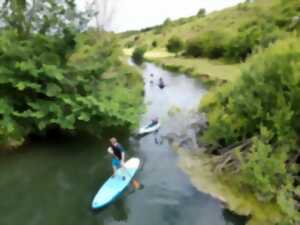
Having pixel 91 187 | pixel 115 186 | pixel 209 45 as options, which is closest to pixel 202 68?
pixel 209 45

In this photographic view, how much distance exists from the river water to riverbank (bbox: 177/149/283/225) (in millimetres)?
346

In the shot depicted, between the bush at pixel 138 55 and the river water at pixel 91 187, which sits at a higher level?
the river water at pixel 91 187

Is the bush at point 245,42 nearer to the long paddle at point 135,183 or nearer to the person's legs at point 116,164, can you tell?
the long paddle at point 135,183

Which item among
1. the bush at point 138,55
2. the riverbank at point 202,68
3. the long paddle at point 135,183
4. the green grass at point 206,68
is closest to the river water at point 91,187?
the long paddle at point 135,183

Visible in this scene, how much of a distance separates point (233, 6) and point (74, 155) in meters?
91.4

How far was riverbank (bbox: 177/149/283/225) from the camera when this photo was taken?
13.4 metres

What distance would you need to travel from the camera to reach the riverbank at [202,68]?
141ft

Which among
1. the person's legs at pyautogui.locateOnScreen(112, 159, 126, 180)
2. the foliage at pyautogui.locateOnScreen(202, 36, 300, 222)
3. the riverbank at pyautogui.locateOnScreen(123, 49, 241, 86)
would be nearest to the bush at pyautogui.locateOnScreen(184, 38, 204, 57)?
the riverbank at pyautogui.locateOnScreen(123, 49, 241, 86)

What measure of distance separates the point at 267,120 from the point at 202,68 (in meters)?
38.8

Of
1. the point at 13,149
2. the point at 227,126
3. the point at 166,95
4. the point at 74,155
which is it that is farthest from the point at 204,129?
the point at 166,95

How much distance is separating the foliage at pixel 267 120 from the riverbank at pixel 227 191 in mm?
407

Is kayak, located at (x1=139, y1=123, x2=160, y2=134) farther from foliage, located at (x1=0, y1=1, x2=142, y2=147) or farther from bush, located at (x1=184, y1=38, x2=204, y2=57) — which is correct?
bush, located at (x1=184, y1=38, x2=204, y2=57)

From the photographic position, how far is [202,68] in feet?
177

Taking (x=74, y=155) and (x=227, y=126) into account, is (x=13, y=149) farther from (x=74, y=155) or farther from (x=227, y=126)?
(x=227, y=126)
